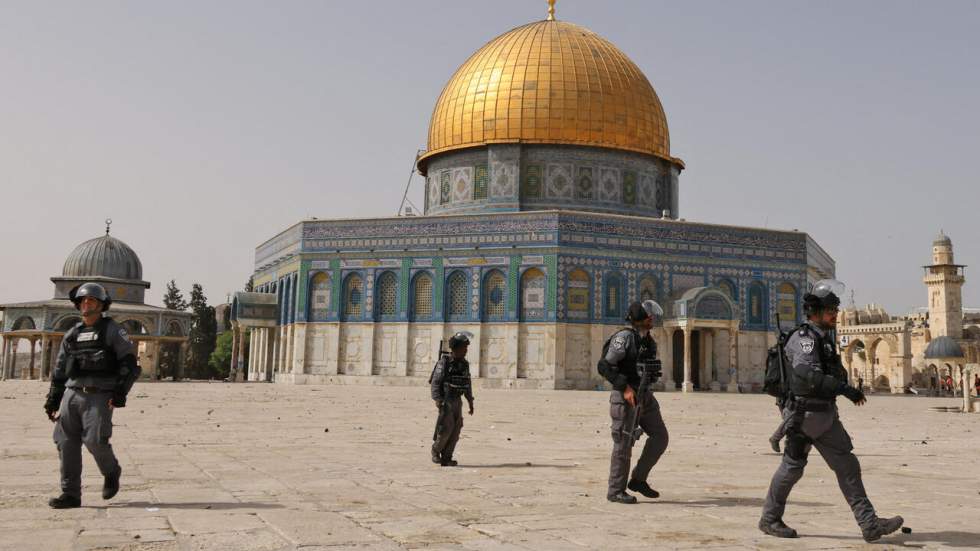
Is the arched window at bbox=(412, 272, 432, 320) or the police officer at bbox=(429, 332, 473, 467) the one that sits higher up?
the arched window at bbox=(412, 272, 432, 320)

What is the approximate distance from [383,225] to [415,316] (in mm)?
3990

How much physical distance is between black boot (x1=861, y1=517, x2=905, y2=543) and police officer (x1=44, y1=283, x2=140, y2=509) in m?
4.75

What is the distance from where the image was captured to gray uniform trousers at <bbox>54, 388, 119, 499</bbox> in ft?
20.7

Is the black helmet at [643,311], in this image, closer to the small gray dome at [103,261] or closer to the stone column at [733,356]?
the stone column at [733,356]

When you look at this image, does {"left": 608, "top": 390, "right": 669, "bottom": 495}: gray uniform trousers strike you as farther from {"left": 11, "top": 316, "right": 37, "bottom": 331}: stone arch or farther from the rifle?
{"left": 11, "top": 316, "right": 37, "bottom": 331}: stone arch

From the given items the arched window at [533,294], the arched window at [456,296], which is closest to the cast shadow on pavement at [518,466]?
the arched window at [533,294]

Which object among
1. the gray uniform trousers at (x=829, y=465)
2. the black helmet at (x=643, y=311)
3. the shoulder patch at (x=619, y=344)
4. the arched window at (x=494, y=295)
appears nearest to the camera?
the gray uniform trousers at (x=829, y=465)

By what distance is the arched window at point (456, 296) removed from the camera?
120 feet

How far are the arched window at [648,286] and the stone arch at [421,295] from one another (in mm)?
8278

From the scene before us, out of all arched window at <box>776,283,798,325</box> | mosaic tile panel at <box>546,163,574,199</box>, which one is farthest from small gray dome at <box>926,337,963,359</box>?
mosaic tile panel at <box>546,163,574,199</box>

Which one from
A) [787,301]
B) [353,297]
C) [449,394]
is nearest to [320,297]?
[353,297]

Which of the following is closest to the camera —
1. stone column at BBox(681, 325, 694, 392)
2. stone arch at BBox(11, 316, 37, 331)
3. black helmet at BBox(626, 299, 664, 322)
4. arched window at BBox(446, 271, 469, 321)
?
black helmet at BBox(626, 299, 664, 322)

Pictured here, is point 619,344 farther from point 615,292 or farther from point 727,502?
point 615,292

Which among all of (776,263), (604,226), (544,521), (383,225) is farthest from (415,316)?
(544,521)
